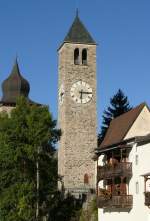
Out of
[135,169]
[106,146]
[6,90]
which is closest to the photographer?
[135,169]

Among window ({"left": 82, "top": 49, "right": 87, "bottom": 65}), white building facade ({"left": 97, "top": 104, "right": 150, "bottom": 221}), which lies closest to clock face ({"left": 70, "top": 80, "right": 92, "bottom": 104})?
window ({"left": 82, "top": 49, "right": 87, "bottom": 65})

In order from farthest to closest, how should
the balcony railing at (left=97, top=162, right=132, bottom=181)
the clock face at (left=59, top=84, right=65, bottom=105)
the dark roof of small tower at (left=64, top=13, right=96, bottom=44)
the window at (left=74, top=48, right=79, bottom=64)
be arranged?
1. the dark roof of small tower at (left=64, top=13, right=96, bottom=44)
2. the window at (left=74, top=48, right=79, bottom=64)
3. the clock face at (left=59, top=84, right=65, bottom=105)
4. the balcony railing at (left=97, top=162, right=132, bottom=181)

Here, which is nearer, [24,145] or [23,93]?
[24,145]

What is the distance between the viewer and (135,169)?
55188 mm

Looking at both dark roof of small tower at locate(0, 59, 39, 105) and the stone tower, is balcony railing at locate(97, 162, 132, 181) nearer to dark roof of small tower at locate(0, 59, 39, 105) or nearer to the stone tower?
the stone tower

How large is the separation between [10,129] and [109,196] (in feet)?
38.0

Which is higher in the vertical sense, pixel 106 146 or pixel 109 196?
pixel 106 146

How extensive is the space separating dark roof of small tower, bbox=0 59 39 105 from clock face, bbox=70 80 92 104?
1724 centimetres

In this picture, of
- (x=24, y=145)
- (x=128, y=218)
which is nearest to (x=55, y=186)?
(x=24, y=145)

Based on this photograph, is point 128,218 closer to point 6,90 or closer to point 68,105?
point 68,105

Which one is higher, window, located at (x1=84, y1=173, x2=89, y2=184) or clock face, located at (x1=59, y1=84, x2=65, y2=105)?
clock face, located at (x1=59, y1=84, x2=65, y2=105)

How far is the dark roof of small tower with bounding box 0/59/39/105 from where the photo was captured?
9069cm

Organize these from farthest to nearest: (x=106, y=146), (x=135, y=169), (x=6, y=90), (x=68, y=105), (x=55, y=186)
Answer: (x=6, y=90) → (x=68, y=105) → (x=55, y=186) → (x=106, y=146) → (x=135, y=169)

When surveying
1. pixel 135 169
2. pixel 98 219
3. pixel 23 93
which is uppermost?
pixel 23 93
